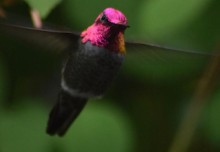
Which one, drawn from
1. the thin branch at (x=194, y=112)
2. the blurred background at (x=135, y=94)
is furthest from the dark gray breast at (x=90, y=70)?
the thin branch at (x=194, y=112)

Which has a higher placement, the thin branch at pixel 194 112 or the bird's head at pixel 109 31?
the bird's head at pixel 109 31

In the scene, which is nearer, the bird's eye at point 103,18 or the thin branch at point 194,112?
Result: the bird's eye at point 103,18

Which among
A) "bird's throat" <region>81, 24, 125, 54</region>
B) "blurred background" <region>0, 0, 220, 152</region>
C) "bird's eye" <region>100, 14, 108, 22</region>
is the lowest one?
"blurred background" <region>0, 0, 220, 152</region>

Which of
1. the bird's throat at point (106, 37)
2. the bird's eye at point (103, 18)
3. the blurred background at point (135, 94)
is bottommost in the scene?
the blurred background at point (135, 94)

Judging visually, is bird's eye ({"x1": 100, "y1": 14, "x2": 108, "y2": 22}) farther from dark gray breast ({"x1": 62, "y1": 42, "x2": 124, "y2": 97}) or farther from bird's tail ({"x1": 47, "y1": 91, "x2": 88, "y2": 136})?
bird's tail ({"x1": 47, "y1": 91, "x2": 88, "y2": 136})

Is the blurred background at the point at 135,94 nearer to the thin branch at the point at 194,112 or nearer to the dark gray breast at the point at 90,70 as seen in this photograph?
the thin branch at the point at 194,112

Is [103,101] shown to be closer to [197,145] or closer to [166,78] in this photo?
[166,78]

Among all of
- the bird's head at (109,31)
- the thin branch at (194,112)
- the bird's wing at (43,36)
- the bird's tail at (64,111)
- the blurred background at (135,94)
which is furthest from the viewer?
the thin branch at (194,112)

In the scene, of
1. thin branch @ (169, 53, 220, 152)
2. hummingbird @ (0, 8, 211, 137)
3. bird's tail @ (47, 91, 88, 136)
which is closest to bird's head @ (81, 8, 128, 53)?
hummingbird @ (0, 8, 211, 137)
